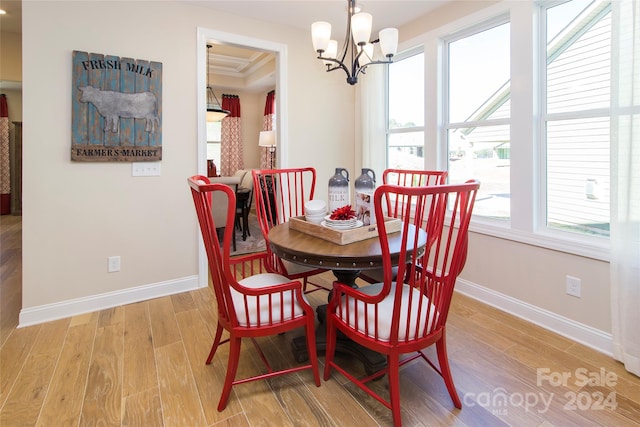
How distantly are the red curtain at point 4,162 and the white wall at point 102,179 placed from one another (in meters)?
5.46

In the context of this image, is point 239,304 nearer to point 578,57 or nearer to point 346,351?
point 346,351

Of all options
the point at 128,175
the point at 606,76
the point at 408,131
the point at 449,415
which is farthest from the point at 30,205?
the point at 606,76

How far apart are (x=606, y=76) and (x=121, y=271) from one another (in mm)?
3712

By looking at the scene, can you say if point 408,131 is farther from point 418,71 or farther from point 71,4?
point 71,4

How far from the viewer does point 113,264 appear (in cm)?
274

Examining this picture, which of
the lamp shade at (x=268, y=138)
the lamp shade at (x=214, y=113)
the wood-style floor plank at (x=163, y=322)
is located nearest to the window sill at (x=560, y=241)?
the wood-style floor plank at (x=163, y=322)

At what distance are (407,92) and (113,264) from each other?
321 centimetres

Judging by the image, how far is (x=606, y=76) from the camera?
6.85 feet

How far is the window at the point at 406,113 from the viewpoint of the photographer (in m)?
3.41

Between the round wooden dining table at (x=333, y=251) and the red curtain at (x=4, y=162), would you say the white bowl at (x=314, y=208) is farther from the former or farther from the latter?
the red curtain at (x=4, y=162)

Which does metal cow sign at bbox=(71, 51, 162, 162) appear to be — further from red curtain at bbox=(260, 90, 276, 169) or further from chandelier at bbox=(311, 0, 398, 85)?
red curtain at bbox=(260, 90, 276, 169)

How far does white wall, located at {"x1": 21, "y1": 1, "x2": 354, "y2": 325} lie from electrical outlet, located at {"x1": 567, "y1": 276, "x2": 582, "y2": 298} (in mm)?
2900

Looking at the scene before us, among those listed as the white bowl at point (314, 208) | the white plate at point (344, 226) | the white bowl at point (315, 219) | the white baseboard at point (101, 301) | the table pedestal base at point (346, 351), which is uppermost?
the white bowl at point (314, 208)

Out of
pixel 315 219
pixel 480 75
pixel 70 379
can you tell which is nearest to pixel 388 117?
pixel 480 75
